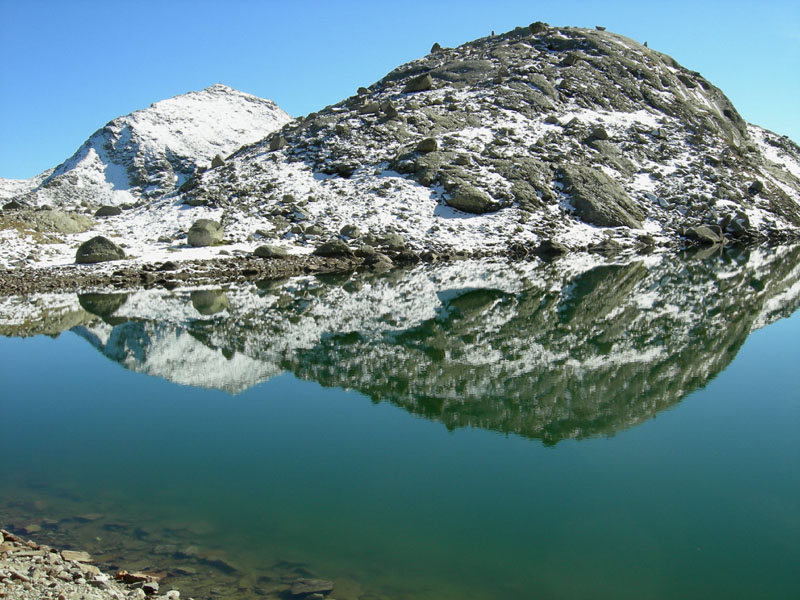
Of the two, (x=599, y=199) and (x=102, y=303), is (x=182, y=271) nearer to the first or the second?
(x=102, y=303)

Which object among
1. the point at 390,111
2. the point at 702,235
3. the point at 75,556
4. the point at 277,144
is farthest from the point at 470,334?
the point at 390,111

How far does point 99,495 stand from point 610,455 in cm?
787

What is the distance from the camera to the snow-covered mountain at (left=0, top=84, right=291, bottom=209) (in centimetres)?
8188

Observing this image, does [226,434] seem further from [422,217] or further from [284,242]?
[422,217]

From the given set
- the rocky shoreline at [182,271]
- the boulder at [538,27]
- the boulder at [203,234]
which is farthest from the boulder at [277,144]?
the boulder at [538,27]

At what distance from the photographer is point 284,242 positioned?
4153 cm

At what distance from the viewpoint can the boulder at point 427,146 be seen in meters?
51.7

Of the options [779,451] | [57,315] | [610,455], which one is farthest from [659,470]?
[57,315]

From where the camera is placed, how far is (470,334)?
1908cm

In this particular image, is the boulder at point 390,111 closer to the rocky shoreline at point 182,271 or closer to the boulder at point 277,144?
the boulder at point 277,144

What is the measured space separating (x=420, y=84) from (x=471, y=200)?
76.1 ft

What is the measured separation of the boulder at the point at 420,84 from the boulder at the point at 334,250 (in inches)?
1209

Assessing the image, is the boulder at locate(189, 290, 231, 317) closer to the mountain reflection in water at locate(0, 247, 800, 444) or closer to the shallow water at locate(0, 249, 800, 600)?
the mountain reflection in water at locate(0, 247, 800, 444)

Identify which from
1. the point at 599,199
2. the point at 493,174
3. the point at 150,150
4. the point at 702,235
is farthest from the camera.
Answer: the point at 150,150
